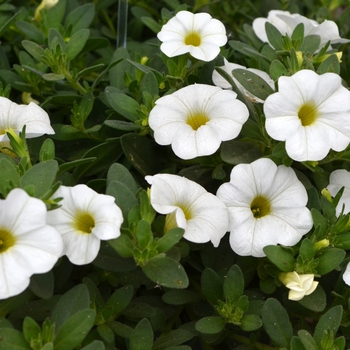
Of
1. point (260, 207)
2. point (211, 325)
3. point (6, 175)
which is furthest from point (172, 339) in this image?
point (6, 175)

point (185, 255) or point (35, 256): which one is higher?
point (35, 256)

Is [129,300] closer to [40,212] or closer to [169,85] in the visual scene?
[40,212]

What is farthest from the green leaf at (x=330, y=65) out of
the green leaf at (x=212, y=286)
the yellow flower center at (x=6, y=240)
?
the yellow flower center at (x=6, y=240)

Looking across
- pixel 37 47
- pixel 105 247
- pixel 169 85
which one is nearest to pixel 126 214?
pixel 105 247

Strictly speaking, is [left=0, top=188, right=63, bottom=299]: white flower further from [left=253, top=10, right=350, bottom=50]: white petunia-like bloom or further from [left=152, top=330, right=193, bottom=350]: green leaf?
[left=253, top=10, right=350, bottom=50]: white petunia-like bloom

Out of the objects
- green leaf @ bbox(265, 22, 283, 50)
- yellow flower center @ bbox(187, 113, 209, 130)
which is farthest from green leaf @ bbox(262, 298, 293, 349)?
green leaf @ bbox(265, 22, 283, 50)

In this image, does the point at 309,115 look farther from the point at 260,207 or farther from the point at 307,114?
the point at 260,207
